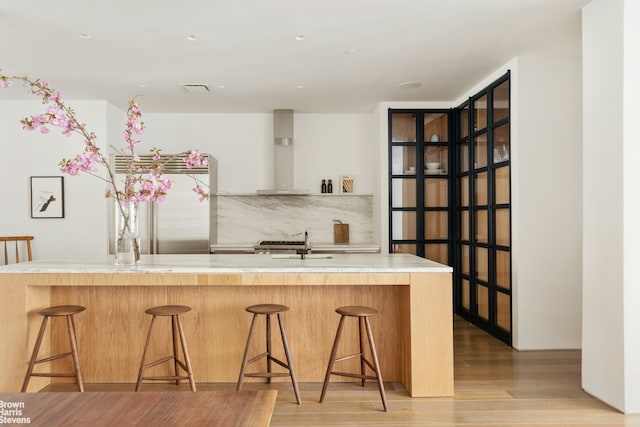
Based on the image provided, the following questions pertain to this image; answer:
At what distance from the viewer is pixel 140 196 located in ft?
10.9

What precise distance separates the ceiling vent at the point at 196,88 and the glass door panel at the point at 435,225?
3.03 meters

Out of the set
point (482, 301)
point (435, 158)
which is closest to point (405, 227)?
point (435, 158)

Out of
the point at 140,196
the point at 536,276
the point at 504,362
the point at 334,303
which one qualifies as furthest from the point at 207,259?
the point at 536,276

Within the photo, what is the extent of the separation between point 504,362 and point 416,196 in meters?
2.50

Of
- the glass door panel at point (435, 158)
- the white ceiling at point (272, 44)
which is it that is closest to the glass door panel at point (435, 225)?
the glass door panel at point (435, 158)

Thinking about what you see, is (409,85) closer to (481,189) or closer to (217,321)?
(481,189)

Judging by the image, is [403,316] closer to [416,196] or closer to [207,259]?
[207,259]

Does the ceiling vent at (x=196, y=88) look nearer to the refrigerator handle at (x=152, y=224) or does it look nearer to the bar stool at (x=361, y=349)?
the refrigerator handle at (x=152, y=224)

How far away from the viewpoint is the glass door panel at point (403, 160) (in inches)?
235

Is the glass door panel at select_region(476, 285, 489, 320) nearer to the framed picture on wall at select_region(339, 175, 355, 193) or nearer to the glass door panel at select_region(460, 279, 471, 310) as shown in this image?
the glass door panel at select_region(460, 279, 471, 310)

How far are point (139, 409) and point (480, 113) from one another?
480cm

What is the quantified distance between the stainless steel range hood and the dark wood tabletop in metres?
5.01

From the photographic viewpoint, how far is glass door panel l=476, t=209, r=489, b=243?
16.4 feet

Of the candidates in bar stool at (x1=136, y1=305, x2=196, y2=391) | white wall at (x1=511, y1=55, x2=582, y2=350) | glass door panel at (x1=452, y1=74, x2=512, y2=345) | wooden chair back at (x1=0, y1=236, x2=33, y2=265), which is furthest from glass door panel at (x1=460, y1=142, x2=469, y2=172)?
wooden chair back at (x1=0, y1=236, x2=33, y2=265)
